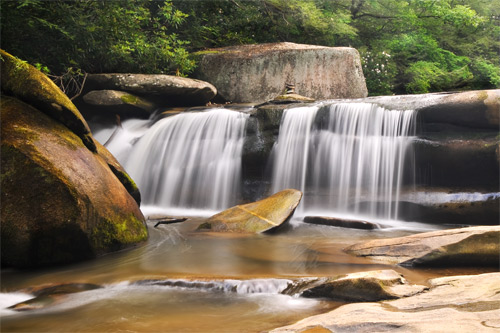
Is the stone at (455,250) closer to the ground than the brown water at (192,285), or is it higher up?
higher up

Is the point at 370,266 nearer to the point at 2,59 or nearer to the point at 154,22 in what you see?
the point at 2,59

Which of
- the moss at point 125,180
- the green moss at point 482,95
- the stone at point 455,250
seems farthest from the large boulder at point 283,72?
the stone at point 455,250

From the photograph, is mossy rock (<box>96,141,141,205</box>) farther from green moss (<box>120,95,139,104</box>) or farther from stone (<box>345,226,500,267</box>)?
green moss (<box>120,95,139,104</box>)

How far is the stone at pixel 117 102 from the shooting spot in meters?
10.6

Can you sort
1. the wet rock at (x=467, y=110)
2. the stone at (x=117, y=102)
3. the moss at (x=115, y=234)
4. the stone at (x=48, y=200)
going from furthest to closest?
the stone at (x=117, y=102) → the wet rock at (x=467, y=110) → the moss at (x=115, y=234) → the stone at (x=48, y=200)

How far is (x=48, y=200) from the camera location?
4.57 meters

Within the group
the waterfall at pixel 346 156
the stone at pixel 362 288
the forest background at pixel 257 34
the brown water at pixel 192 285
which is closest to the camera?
the brown water at pixel 192 285

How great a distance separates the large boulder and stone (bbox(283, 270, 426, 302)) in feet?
34.0

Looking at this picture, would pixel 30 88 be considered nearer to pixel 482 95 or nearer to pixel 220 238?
pixel 220 238

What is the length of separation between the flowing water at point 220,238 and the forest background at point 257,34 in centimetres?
213

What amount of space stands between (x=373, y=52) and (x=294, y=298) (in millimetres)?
16412

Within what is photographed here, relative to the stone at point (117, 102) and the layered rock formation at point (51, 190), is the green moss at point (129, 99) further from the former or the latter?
the layered rock formation at point (51, 190)

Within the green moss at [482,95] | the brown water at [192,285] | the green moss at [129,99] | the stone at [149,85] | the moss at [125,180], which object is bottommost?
the brown water at [192,285]

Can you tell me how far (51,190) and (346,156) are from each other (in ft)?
18.5
